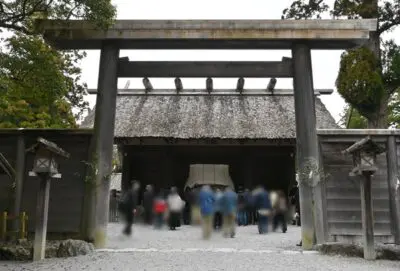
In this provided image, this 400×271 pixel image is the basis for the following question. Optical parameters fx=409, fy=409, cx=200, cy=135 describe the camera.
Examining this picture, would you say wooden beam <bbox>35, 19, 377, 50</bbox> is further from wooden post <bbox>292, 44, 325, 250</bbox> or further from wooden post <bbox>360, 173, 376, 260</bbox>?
wooden post <bbox>360, 173, 376, 260</bbox>

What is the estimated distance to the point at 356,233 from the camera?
29.1ft

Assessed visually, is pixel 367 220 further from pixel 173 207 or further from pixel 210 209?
pixel 173 207

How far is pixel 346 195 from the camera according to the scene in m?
9.03

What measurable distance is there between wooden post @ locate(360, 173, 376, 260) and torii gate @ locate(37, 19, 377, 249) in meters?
1.13

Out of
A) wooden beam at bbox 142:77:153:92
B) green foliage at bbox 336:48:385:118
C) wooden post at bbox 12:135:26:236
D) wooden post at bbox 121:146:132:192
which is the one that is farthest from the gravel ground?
wooden beam at bbox 142:77:153:92

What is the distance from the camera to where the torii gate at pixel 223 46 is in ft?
28.5

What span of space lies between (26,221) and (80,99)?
14651 mm

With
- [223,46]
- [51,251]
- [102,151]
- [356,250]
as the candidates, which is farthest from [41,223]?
[356,250]

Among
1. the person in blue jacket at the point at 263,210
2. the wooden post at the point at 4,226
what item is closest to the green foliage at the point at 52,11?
the wooden post at the point at 4,226

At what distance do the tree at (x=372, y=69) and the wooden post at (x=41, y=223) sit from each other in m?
10.2

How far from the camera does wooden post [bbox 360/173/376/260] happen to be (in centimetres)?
744

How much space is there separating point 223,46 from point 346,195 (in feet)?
14.3

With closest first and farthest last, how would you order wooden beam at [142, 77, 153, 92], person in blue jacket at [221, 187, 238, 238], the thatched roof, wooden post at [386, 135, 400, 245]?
wooden post at [386, 135, 400, 245]
person in blue jacket at [221, 187, 238, 238]
the thatched roof
wooden beam at [142, 77, 153, 92]

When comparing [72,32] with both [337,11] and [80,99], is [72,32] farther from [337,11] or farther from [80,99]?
[80,99]
